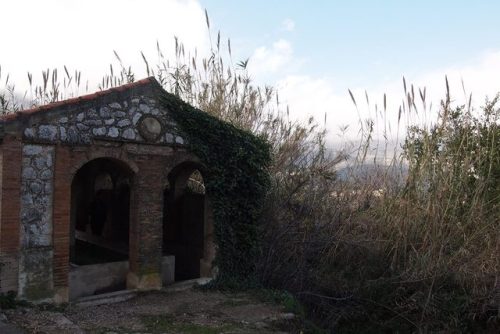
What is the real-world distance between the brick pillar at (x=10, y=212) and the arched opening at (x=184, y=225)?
3.88m

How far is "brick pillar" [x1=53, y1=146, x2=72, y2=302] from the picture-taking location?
6.95 m

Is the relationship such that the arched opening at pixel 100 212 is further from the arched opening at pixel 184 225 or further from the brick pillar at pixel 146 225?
the brick pillar at pixel 146 225

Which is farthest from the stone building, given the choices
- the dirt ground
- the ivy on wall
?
the dirt ground

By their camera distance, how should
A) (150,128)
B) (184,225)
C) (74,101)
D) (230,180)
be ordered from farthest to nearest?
1. (184,225)
2. (230,180)
3. (150,128)
4. (74,101)

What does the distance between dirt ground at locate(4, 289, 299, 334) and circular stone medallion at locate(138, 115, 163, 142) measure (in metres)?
2.63

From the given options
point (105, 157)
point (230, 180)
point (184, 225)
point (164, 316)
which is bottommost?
point (164, 316)

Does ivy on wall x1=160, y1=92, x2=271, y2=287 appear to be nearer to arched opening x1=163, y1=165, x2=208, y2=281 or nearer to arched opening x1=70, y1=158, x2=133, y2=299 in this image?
arched opening x1=163, y1=165, x2=208, y2=281

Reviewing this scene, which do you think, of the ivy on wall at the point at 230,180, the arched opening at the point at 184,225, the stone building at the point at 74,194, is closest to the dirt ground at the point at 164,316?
the stone building at the point at 74,194

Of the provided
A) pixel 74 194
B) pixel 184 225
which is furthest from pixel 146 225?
pixel 74 194

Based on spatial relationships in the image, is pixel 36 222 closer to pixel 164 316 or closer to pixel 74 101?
pixel 74 101

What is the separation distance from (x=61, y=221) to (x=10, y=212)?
0.73 meters

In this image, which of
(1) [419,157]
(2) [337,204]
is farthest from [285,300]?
(1) [419,157]

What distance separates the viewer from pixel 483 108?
35.6 ft

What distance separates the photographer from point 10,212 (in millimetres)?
6492
